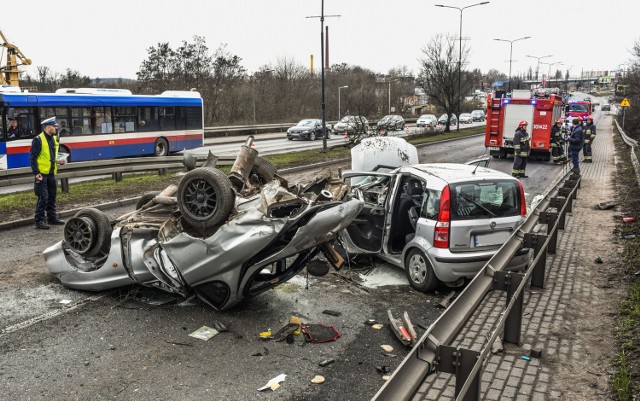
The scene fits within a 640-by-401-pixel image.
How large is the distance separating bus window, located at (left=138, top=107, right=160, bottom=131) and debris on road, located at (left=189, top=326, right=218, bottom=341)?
60.7 ft

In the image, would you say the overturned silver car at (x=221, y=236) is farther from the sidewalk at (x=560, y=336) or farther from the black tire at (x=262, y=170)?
the sidewalk at (x=560, y=336)

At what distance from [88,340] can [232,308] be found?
1513mm

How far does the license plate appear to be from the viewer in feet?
21.5

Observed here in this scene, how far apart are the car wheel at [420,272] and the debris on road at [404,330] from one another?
85 cm

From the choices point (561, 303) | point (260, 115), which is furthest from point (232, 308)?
point (260, 115)

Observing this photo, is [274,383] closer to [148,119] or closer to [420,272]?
[420,272]

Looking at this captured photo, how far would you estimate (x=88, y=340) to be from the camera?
17.5 ft

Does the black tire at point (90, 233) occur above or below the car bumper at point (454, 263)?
above

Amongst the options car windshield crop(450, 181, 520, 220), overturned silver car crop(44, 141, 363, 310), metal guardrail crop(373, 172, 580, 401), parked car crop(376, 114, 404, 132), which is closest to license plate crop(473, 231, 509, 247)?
car windshield crop(450, 181, 520, 220)

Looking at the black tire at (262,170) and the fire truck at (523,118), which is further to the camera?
the fire truck at (523,118)

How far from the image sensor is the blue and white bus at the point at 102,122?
57.6 ft

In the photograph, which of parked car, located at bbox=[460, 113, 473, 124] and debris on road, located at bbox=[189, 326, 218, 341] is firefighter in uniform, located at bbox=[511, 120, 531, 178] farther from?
parked car, located at bbox=[460, 113, 473, 124]

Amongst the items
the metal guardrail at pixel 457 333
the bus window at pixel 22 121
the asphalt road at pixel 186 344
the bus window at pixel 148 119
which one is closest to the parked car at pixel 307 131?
the bus window at pixel 148 119

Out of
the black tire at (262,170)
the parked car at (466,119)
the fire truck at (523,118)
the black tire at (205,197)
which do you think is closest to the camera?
the black tire at (205,197)
